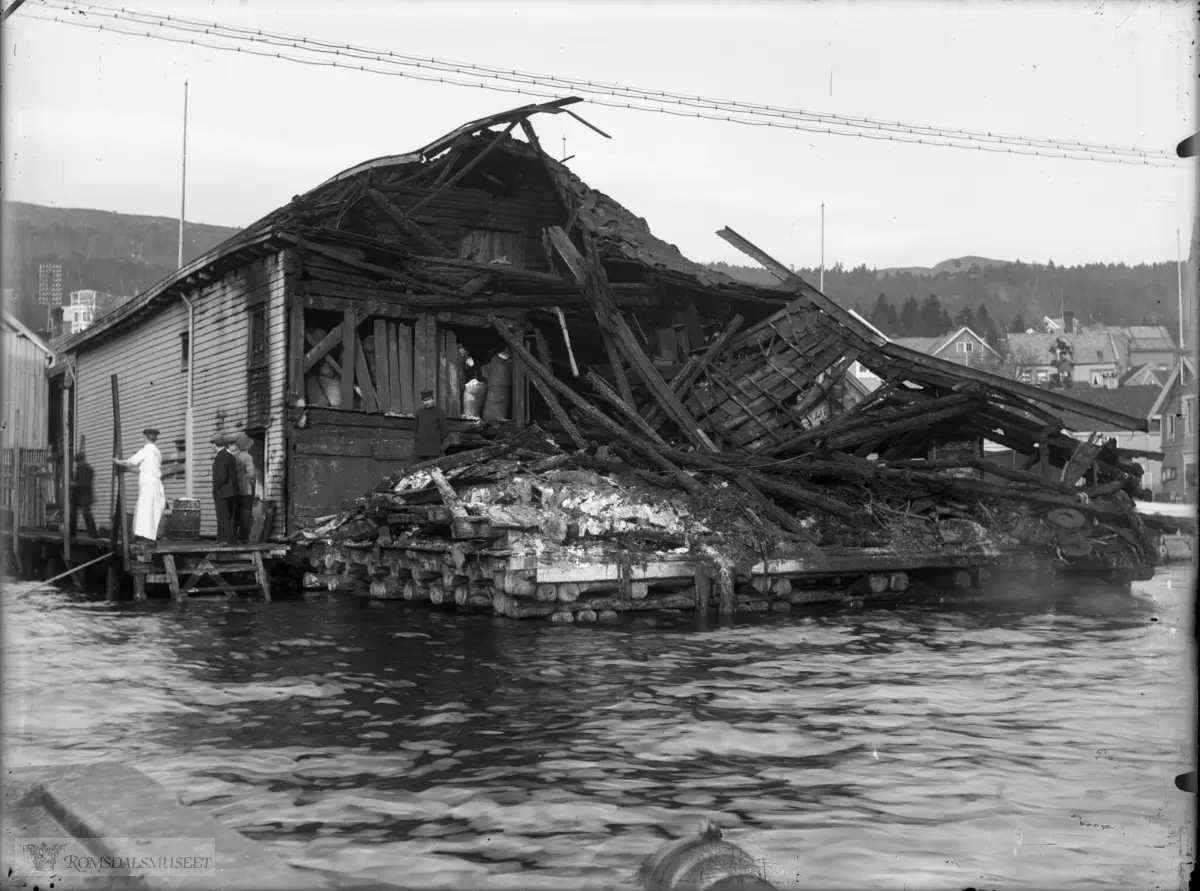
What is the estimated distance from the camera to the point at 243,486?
20.0 meters

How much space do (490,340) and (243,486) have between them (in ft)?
20.9

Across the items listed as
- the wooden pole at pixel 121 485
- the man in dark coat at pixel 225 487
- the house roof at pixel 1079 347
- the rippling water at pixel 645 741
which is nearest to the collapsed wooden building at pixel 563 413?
the man in dark coat at pixel 225 487

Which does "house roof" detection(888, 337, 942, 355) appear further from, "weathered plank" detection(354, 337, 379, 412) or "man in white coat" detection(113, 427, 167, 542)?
"man in white coat" detection(113, 427, 167, 542)

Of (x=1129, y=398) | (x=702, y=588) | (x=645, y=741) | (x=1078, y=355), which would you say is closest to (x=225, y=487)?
(x=702, y=588)

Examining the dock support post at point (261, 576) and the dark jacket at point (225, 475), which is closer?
the dock support post at point (261, 576)

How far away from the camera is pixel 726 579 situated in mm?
15898

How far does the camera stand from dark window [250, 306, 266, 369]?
2262 centimetres

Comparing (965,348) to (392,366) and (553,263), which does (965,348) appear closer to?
(553,263)

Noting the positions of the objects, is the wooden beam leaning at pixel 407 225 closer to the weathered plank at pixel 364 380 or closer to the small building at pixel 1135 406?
the weathered plank at pixel 364 380

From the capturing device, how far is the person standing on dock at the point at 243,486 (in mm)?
20062

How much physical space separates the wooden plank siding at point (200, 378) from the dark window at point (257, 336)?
17 centimetres

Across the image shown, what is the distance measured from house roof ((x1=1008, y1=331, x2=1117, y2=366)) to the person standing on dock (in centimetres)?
10351

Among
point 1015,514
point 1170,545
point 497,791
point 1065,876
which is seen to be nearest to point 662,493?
point 1015,514

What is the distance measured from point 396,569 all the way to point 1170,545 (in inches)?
750
